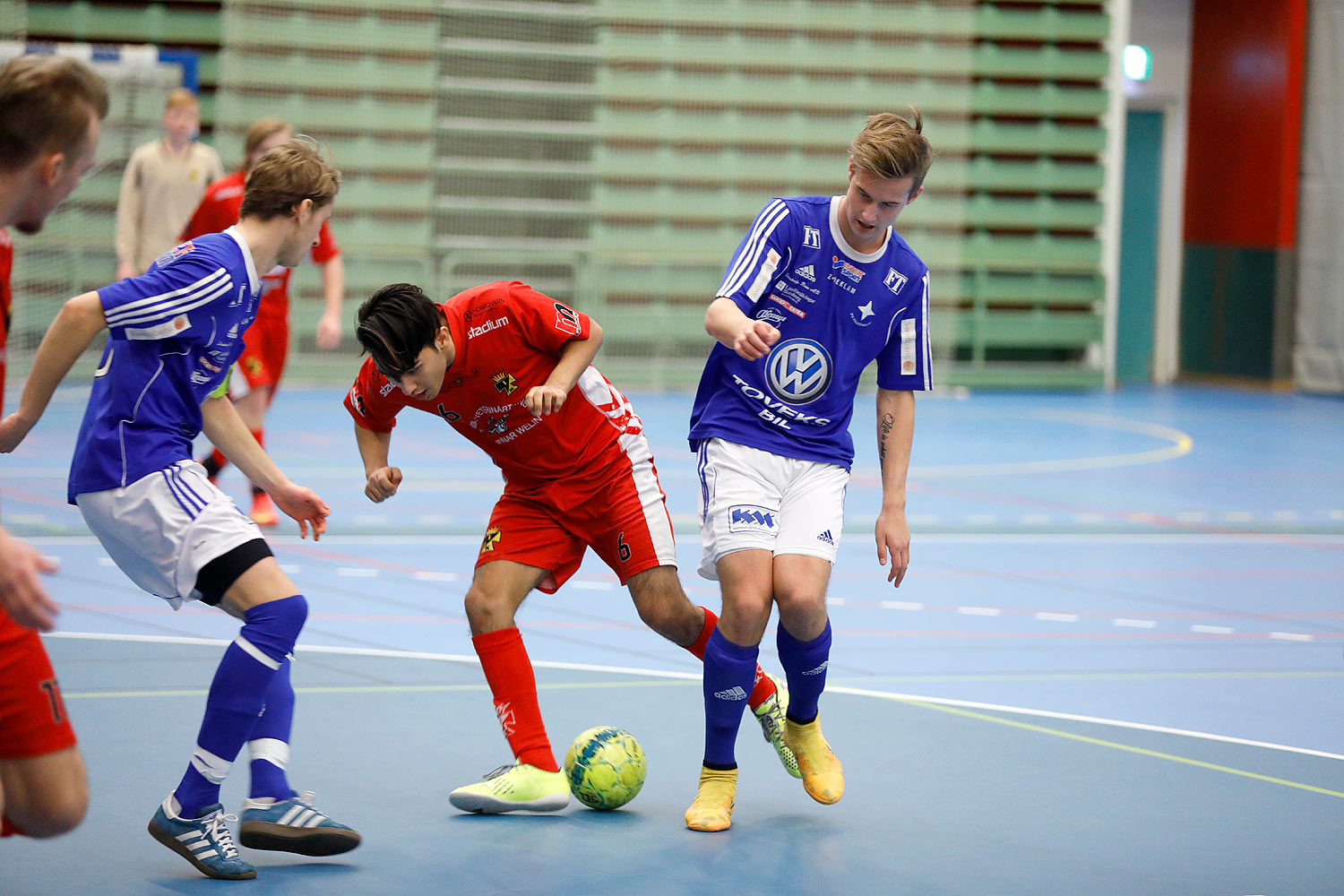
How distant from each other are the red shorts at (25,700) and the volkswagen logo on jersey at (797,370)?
73.9 inches

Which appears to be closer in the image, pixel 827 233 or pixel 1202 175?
pixel 827 233

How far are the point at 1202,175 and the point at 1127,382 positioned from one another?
95.8 inches

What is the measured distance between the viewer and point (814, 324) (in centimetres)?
387

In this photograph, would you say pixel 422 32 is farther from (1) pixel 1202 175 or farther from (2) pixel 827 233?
(2) pixel 827 233

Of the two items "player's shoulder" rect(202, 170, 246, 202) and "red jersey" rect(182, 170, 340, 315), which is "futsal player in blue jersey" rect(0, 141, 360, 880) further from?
"player's shoulder" rect(202, 170, 246, 202)

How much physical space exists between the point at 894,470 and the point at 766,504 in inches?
14.3

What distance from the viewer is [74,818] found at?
269 centimetres

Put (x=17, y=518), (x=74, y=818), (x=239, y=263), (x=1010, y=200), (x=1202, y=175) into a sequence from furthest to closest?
(x=1202, y=175)
(x=1010, y=200)
(x=17, y=518)
(x=239, y=263)
(x=74, y=818)

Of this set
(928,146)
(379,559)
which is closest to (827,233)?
(928,146)

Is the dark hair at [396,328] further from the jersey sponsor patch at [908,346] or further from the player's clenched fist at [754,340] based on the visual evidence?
the jersey sponsor patch at [908,346]

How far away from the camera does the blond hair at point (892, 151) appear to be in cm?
362

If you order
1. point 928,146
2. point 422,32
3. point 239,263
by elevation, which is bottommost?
point 239,263

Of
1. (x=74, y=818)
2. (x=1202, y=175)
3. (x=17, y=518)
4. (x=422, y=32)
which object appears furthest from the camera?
(x=1202, y=175)

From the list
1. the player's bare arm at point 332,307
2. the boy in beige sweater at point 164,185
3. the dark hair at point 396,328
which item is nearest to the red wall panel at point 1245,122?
the boy in beige sweater at point 164,185
